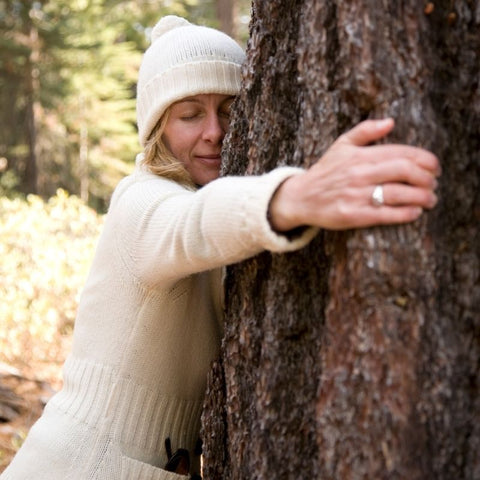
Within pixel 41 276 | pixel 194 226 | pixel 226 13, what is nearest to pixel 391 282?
pixel 194 226

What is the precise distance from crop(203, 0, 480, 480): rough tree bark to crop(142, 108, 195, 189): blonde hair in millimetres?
540

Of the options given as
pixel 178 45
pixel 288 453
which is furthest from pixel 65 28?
pixel 288 453

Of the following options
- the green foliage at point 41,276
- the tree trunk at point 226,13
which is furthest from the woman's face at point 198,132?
the tree trunk at point 226,13

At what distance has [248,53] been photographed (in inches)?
77.5

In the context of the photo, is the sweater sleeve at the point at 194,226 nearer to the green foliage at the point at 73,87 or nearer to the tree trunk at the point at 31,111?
the green foliage at the point at 73,87

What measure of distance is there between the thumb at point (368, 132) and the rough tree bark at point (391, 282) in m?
0.04

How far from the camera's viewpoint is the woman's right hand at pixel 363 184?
138 centimetres

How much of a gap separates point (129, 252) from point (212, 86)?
64 cm

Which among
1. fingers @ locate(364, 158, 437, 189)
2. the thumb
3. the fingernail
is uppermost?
the fingernail

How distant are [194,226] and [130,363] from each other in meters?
0.70

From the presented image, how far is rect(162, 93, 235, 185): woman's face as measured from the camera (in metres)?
2.25

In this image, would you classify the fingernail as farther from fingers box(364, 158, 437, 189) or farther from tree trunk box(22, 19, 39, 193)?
tree trunk box(22, 19, 39, 193)

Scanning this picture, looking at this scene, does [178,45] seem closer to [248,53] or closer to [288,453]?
[248,53]

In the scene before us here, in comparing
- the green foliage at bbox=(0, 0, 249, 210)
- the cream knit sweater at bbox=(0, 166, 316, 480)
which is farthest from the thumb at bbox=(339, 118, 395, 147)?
the green foliage at bbox=(0, 0, 249, 210)
